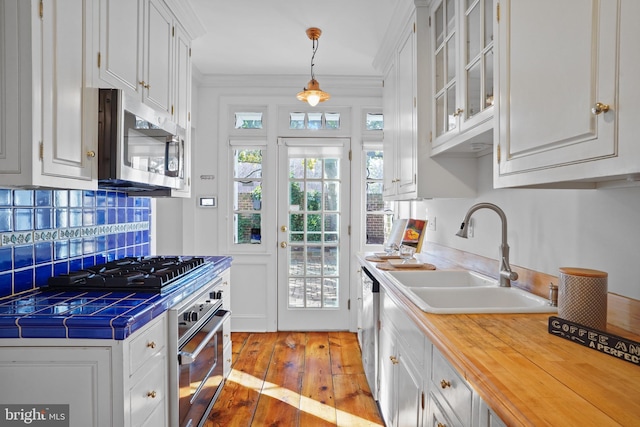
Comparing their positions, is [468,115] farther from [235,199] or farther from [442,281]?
[235,199]

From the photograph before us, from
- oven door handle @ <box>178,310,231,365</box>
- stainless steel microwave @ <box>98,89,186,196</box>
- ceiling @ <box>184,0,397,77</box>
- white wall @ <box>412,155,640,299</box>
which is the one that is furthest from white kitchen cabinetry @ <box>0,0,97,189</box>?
white wall @ <box>412,155,640,299</box>

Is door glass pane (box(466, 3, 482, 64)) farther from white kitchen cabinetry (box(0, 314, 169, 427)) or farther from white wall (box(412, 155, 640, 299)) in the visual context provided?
white kitchen cabinetry (box(0, 314, 169, 427))

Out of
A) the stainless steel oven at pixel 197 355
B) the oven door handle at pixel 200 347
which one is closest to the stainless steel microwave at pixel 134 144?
the stainless steel oven at pixel 197 355

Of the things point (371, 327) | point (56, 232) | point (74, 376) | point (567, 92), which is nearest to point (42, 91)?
point (56, 232)

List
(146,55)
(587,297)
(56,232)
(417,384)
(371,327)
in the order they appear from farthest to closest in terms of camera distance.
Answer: (371,327) → (146,55) → (56,232) → (417,384) → (587,297)

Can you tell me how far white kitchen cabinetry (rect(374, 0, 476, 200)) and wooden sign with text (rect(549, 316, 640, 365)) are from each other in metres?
1.17

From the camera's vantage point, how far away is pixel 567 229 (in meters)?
1.41

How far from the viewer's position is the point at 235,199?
3771 millimetres

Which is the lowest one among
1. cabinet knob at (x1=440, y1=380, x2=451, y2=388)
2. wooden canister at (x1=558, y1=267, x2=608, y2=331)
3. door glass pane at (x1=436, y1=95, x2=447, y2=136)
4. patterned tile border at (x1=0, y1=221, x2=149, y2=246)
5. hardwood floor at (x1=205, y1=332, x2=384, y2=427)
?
hardwood floor at (x1=205, y1=332, x2=384, y2=427)

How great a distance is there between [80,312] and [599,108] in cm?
169

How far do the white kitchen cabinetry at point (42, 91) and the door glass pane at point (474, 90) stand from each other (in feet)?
5.36

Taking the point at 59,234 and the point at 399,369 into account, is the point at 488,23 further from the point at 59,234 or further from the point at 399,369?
the point at 59,234

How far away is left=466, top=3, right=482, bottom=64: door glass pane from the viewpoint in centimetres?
153

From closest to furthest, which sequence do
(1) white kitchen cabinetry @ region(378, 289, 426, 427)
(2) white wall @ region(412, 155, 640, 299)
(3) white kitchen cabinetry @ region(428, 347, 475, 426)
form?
(3) white kitchen cabinetry @ region(428, 347, 475, 426), (2) white wall @ region(412, 155, 640, 299), (1) white kitchen cabinetry @ region(378, 289, 426, 427)
